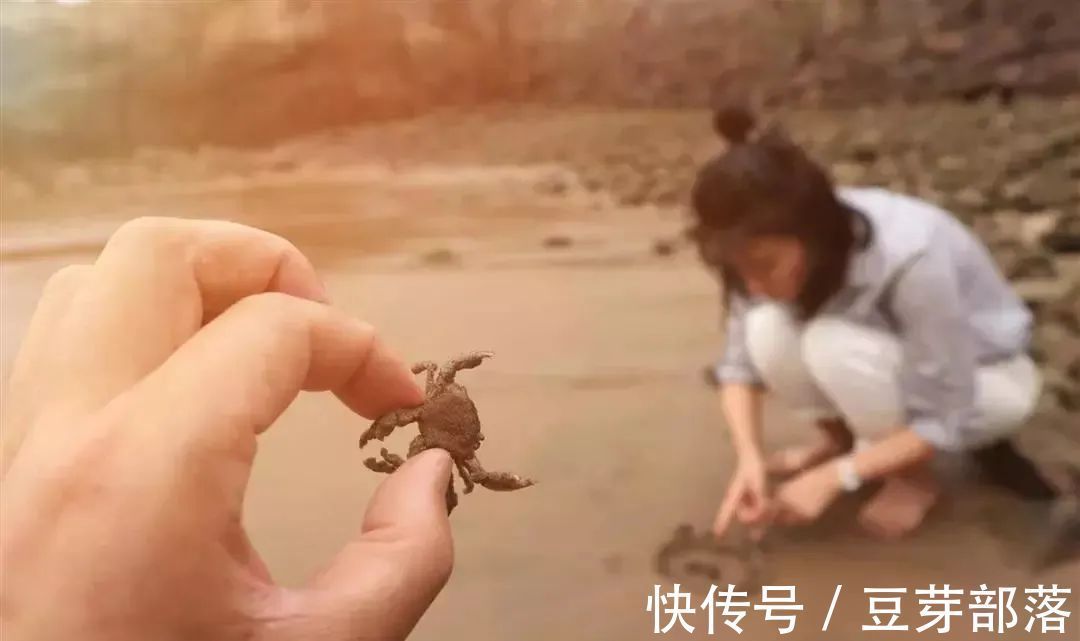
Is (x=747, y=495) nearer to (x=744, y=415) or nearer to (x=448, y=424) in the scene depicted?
(x=744, y=415)

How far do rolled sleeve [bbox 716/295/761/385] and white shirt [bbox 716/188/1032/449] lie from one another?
0.08 metres

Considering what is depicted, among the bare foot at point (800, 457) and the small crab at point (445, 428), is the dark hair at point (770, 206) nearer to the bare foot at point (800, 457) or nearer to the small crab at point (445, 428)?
the bare foot at point (800, 457)

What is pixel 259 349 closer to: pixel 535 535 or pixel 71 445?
pixel 71 445

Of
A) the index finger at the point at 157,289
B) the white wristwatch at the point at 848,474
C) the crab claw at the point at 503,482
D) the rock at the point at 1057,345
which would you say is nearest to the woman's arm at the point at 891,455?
the white wristwatch at the point at 848,474

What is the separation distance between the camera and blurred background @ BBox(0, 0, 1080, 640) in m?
0.65

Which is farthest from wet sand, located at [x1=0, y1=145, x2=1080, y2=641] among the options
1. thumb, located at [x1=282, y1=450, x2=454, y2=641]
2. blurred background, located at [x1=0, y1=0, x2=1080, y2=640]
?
thumb, located at [x1=282, y1=450, x2=454, y2=641]

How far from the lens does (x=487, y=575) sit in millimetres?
654

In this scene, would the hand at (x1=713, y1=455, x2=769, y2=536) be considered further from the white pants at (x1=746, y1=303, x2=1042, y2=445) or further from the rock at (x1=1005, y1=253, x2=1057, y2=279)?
the rock at (x1=1005, y1=253, x2=1057, y2=279)

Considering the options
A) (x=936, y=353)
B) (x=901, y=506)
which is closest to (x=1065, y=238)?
(x=936, y=353)

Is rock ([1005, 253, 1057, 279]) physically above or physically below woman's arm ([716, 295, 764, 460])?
above

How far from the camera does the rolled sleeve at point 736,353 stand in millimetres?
667

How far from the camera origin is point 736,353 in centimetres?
67

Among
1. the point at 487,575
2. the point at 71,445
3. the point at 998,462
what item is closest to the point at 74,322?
the point at 71,445

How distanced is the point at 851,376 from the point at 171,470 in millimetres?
482
